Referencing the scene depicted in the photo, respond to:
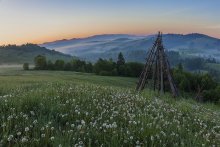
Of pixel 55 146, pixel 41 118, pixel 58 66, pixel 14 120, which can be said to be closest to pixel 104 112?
pixel 41 118

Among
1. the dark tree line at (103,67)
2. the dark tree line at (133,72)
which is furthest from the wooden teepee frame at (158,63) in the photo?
the dark tree line at (103,67)

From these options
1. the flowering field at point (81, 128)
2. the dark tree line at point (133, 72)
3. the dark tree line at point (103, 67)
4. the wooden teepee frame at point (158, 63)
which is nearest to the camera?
the flowering field at point (81, 128)

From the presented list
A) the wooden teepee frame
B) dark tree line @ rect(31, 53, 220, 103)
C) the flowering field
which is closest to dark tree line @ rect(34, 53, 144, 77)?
dark tree line @ rect(31, 53, 220, 103)

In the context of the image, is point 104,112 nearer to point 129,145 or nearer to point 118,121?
point 118,121

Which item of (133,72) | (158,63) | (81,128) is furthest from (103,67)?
(81,128)

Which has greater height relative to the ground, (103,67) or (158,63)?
(158,63)

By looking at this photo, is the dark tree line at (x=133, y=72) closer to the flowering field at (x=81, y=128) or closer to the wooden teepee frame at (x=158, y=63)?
the wooden teepee frame at (x=158, y=63)

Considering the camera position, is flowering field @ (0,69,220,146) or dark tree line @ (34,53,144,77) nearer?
flowering field @ (0,69,220,146)

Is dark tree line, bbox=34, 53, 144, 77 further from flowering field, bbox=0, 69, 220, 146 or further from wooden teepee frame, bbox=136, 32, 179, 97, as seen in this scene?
flowering field, bbox=0, 69, 220, 146

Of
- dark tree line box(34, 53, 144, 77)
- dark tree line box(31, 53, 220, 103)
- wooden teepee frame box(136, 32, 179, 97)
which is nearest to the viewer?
wooden teepee frame box(136, 32, 179, 97)

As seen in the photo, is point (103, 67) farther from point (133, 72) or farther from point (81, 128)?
point (81, 128)

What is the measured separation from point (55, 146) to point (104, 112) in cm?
299

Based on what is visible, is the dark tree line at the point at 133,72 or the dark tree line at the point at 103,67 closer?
the dark tree line at the point at 133,72

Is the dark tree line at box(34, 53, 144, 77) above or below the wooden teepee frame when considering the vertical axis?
below
